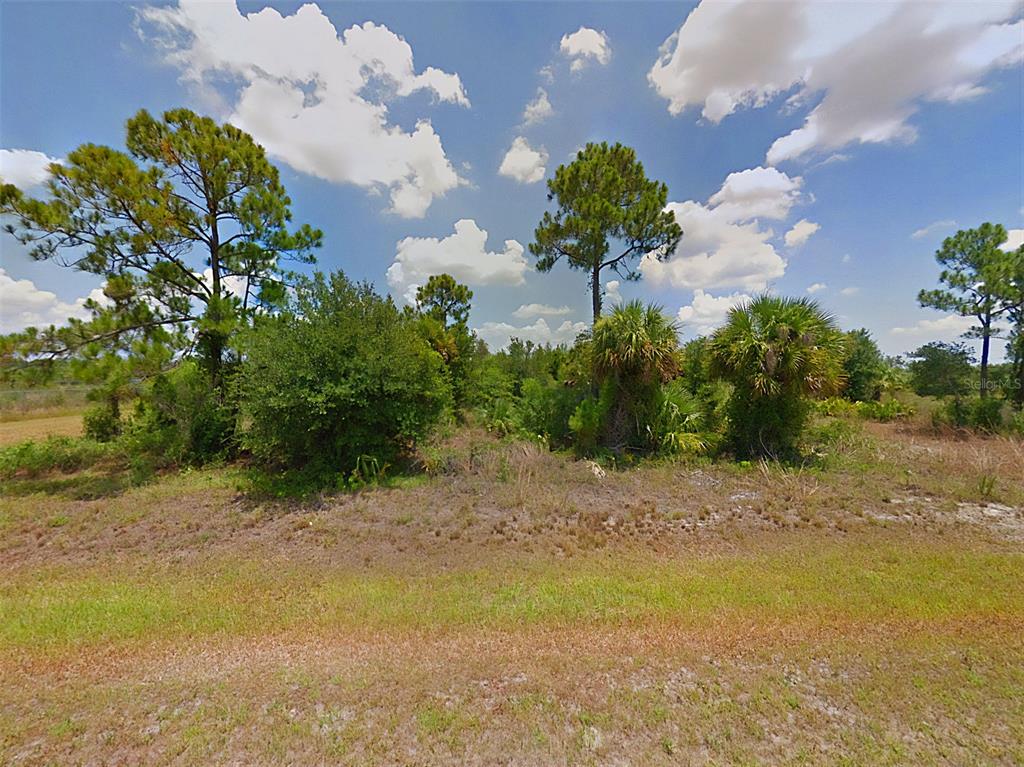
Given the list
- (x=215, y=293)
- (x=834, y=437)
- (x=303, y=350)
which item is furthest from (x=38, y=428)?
(x=834, y=437)

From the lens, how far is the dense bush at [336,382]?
675 centimetres

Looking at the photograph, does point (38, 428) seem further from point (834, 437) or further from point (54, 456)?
point (834, 437)

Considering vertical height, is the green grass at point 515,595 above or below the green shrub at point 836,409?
below

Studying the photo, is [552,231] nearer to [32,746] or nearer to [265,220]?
[265,220]

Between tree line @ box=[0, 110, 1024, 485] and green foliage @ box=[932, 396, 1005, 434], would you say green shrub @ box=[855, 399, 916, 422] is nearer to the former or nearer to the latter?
green foliage @ box=[932, 396, 1005, 434]

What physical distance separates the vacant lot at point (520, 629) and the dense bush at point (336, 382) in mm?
1407

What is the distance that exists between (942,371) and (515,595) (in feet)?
72.1

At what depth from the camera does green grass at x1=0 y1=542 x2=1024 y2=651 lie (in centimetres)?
319

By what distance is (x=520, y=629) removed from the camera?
10.2 feet

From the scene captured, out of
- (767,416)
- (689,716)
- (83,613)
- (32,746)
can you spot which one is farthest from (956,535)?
(83,613)

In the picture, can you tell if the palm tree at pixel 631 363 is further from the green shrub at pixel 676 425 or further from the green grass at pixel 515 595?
the green grass at pixel 515 595

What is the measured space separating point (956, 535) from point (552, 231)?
10.7 metres

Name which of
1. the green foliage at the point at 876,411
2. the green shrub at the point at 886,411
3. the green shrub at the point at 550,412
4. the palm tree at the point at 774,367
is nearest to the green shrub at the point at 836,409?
the green foliage at the point at 876,411

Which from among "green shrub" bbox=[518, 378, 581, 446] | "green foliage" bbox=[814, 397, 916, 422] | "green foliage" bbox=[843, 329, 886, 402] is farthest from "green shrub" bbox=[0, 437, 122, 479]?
"green foliage" bbox=[843, 329, 886, 402]
